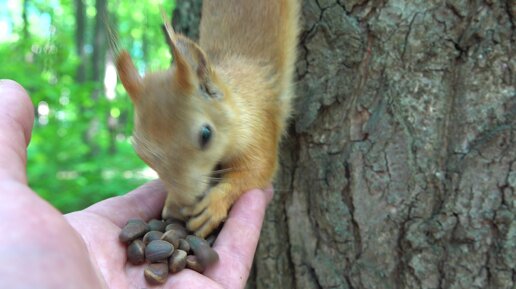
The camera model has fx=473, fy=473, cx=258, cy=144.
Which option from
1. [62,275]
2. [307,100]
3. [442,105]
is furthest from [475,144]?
[62,275]

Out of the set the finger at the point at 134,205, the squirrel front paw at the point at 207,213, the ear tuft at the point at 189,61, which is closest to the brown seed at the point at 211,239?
the squirrel front paw at the point at 207,213

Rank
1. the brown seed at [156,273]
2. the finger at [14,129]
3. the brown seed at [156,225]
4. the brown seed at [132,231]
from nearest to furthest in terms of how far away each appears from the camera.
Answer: the finger at [14,129]
the brown seed at [156,273]
the brown seed at [132,231]
the brown seed at [156,225]

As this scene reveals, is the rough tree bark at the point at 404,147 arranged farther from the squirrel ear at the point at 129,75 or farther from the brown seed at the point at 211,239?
the squirrel ear at the point at 129,75

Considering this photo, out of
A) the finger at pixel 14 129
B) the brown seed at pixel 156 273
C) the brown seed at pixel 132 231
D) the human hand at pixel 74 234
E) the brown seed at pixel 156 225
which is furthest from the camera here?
the brown seed at pixel 156 225

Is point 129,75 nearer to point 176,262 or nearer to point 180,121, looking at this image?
point 180,121

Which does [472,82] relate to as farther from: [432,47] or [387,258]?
[387,258]

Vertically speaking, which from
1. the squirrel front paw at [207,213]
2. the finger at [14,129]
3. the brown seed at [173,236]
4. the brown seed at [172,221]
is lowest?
the brown seed at [173,236]
